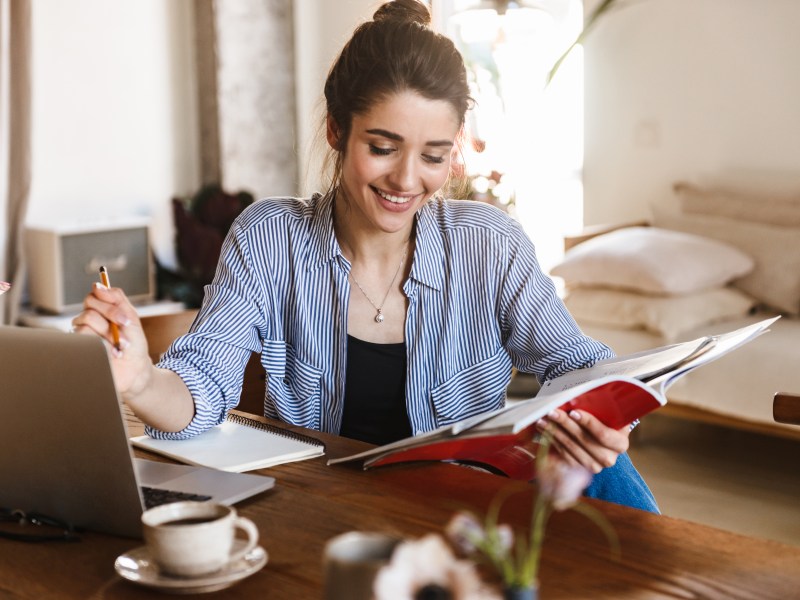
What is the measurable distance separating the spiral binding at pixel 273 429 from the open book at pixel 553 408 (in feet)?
0.30

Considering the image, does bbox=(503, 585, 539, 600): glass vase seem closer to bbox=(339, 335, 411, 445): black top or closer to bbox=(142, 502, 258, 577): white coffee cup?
bbox=(142, 502, 258, 577): white coffee cup

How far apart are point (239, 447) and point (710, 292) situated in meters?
2.40

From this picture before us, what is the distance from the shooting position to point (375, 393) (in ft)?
5.13

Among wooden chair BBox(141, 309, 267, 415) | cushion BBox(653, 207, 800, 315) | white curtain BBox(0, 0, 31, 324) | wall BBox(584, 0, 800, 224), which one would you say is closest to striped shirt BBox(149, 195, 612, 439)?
wooden chair BBox(141, 309, 267, 415)

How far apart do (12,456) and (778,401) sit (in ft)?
3.05

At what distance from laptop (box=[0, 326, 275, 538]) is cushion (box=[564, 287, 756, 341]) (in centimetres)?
236

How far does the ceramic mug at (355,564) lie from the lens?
61cm

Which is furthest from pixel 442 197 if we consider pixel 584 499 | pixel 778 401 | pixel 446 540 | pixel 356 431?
pixel 446 540

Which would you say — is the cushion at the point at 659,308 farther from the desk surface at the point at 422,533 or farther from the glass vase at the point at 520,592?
the glass vase at the point at 520,592

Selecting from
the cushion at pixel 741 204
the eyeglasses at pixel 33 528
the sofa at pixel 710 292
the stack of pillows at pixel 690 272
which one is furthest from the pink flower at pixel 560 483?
the cushion at pixel 741 204

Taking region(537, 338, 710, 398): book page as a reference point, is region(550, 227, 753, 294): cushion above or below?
below

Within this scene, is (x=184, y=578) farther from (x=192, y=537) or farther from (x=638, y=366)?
(x=638, y=366)

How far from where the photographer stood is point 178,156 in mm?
4789

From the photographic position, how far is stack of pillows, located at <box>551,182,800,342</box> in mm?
3242
